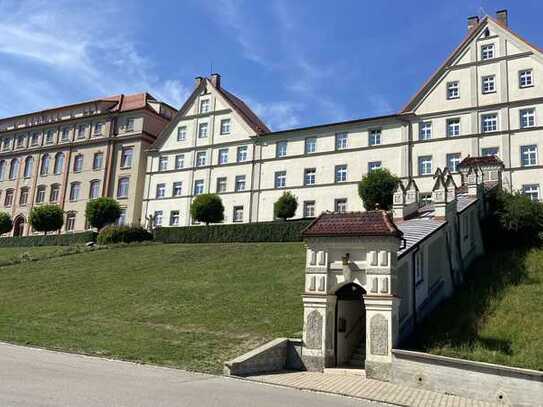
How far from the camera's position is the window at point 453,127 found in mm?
44906

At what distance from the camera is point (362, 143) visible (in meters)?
49.1

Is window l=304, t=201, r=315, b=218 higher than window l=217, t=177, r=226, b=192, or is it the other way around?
window l=217, t=177, r=226, b=192

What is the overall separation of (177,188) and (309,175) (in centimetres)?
1576

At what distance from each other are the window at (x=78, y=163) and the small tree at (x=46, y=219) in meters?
8.32

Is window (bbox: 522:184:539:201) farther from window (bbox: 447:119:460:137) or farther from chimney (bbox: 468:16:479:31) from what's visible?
chimney (bbox: 468:16:479:31)

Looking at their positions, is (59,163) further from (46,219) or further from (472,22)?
(472,22)

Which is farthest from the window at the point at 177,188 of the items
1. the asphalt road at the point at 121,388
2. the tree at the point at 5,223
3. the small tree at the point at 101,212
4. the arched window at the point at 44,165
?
the asphalt road at the point at 121,388

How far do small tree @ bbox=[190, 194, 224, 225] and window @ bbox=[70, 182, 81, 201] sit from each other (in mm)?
22690

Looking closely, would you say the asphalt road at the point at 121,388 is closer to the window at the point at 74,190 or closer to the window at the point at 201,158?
the window at the point at 201,158

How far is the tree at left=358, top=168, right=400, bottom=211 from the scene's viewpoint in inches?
1631

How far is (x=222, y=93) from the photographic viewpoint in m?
58.6

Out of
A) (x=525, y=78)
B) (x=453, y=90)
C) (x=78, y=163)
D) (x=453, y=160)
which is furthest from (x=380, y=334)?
(x=78, y=163)

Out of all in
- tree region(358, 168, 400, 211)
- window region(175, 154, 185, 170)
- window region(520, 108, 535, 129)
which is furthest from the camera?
window region(175, 154, 185, 170)

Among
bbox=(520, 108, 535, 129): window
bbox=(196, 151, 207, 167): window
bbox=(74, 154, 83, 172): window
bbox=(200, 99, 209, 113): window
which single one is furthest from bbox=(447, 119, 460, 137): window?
bbox=(74, 154, 83, 172): window
